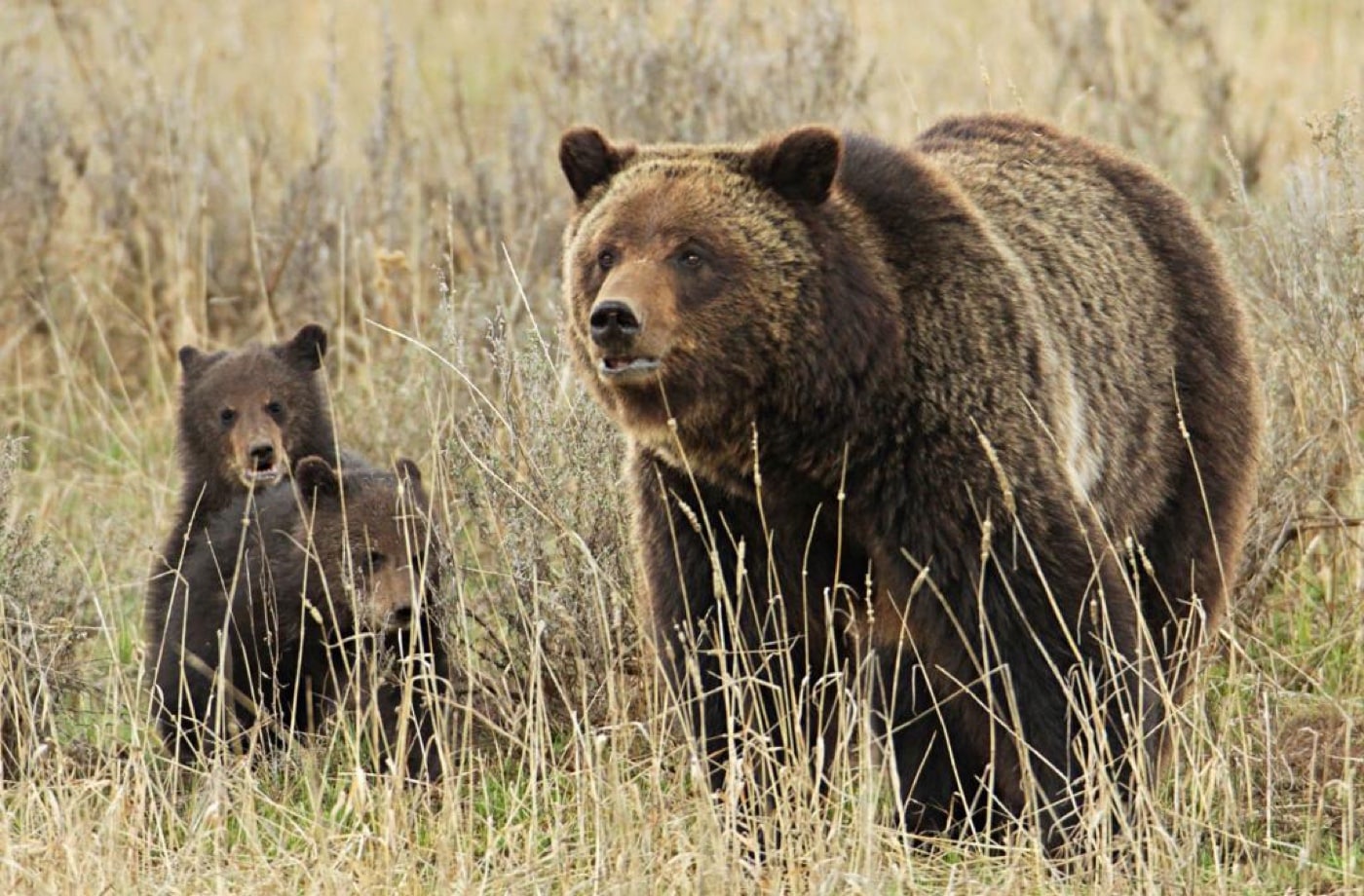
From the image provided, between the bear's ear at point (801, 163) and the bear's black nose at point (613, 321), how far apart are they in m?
0.58

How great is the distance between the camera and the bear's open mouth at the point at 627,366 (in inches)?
188

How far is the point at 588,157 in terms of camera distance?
5246mm

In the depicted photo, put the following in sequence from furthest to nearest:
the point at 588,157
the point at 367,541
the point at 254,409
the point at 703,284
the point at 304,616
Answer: the point at 254,409 → the point at 367,541 → the point at 304,616 → the point at 588,157 → the point at 703,284

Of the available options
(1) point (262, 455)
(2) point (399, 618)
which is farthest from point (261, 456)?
(2) point (399, 618)

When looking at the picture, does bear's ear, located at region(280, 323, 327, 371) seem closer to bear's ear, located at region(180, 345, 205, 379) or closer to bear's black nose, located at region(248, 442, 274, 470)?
bear's ear, located at region(180, 345, 205, 379)

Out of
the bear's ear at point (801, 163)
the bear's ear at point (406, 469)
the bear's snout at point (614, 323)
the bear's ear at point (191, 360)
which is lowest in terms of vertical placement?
the bear's ear at point (406, 469)

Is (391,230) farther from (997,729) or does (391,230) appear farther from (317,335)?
(997,729)

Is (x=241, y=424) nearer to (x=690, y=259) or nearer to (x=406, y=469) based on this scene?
(x=406, y=469)

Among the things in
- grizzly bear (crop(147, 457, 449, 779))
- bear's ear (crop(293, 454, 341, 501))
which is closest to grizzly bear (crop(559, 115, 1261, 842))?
grizzly bear (crop(147, 457, 449, 779))

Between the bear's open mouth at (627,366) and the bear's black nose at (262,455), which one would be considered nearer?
the bear's open mouth at (627,366)

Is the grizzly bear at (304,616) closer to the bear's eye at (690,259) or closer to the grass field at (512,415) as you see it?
the grass field at (512,415)

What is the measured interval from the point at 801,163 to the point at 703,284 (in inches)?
15.3

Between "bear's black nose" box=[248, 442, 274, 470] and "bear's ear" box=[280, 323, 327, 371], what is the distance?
42 centimetres

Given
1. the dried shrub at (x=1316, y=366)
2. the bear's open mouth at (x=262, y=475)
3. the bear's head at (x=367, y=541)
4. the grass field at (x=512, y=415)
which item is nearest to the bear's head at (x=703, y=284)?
the grass field at (x=512, y=415)
